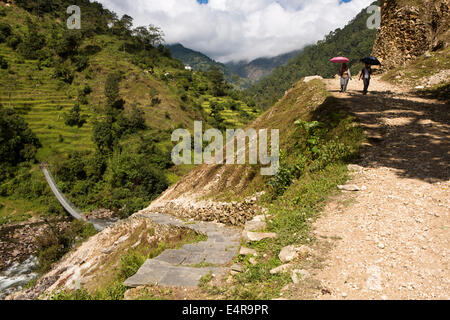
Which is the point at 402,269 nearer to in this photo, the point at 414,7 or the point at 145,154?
the point at 414,7

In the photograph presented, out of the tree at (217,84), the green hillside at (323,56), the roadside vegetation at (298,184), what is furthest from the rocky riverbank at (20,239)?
the green hillside at (323,56)

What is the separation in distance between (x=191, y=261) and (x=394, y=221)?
450cm

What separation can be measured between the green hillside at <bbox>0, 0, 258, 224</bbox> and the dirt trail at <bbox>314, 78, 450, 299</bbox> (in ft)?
139

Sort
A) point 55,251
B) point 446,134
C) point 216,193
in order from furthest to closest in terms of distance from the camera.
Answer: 1. point 55,251
2. point 216,193
3. point 446,134

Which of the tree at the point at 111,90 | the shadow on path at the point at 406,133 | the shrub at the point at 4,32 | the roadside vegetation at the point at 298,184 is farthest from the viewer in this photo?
the shrub at the point at 4,32

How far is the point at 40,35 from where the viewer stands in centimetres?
8375

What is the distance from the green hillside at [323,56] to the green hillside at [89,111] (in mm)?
60997

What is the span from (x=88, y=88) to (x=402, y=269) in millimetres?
82815

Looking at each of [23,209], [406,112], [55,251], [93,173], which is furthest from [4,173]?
[406,112]

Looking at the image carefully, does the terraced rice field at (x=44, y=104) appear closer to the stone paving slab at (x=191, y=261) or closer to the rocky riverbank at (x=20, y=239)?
the rocky riverbank at (x=20, y=239)

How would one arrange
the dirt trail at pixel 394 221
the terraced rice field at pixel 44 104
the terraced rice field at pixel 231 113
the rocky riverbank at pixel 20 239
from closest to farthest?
the dirt trail at pixel 394 221 < the rocky riverbank at pixel 20 239 < the terraced rice field at pixel 44 104 < the terraced rice field at pixel 231 113

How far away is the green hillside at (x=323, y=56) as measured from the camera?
139000 mm

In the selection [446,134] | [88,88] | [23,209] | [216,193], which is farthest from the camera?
[88,88]
